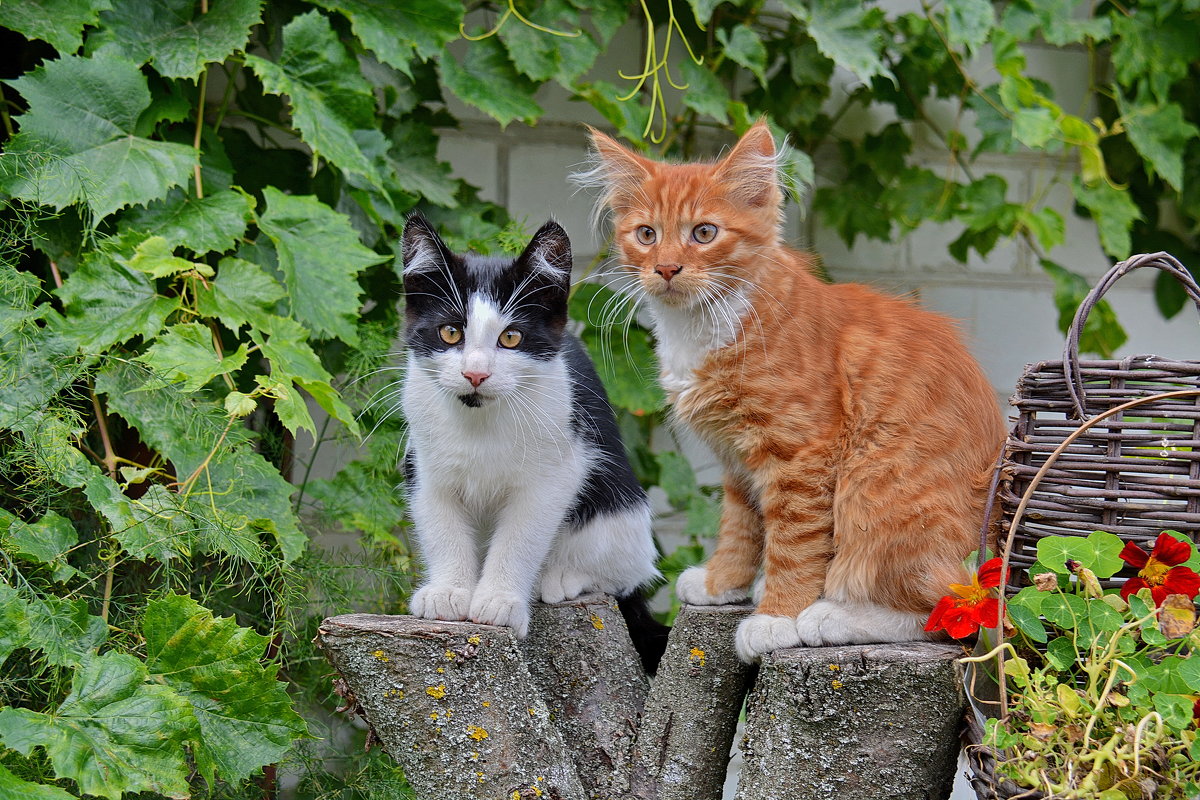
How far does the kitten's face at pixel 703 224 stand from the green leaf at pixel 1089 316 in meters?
1.26

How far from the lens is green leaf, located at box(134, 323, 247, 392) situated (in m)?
1.38

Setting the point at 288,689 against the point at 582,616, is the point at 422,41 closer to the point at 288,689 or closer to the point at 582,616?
the point at 582,616

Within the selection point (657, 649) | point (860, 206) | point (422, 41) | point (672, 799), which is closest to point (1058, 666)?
point (672, 799)

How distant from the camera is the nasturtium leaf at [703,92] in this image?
6.92ft

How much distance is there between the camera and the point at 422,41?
1.82 metres

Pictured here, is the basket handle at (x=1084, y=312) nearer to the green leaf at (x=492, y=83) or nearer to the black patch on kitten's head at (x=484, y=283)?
the black patch on kitten's head at (x=484, y=283)

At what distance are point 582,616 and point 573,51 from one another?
1167 mm

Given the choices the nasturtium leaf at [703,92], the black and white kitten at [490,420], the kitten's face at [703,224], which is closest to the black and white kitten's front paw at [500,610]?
the black and white kitten at [490,420]

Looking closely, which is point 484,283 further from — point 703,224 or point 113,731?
point 113,731

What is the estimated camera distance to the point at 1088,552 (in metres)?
1.08

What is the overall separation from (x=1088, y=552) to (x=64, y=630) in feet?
4.19

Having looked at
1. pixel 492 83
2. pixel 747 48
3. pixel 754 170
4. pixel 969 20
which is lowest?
pixel 754 170

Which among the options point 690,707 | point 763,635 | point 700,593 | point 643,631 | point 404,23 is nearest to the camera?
point 763,635

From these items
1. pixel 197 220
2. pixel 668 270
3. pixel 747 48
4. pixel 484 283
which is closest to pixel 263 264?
pixel 197 220
